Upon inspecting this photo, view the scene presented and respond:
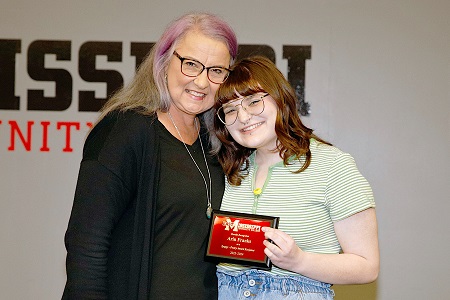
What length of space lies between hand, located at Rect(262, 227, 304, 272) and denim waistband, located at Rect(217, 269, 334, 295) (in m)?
0.11

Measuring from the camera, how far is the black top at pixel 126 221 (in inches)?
71.8

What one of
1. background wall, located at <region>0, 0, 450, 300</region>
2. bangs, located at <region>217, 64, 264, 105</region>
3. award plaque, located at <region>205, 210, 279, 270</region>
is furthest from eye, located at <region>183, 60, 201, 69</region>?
background wall, located at <region>0, 0, 450, 300</region>

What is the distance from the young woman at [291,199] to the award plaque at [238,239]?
0.04 meters

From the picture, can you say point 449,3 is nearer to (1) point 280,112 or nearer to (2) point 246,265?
Result: (1) point 280,112

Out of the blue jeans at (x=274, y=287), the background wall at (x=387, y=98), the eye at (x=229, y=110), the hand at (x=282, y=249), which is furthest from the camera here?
the background wall at (x=387, y=98)

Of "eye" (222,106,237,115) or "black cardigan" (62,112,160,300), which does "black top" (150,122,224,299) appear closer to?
"black cardigan" (62,112,160,300)

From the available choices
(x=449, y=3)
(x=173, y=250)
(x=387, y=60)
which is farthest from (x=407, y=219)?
(x=173, y=250)

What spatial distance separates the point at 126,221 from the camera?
6.39 ft

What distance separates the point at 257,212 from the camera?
199 cm

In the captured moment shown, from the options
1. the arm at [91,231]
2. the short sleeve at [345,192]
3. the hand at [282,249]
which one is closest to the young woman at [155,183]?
the arm at [91,231]

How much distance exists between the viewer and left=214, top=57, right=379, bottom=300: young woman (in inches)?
73.7

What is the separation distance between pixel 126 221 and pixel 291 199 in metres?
0.51

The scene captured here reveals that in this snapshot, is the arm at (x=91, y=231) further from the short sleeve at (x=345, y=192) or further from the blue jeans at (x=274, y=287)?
the short sleeve at (x=345, y=192)

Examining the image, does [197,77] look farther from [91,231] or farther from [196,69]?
[91,231]
